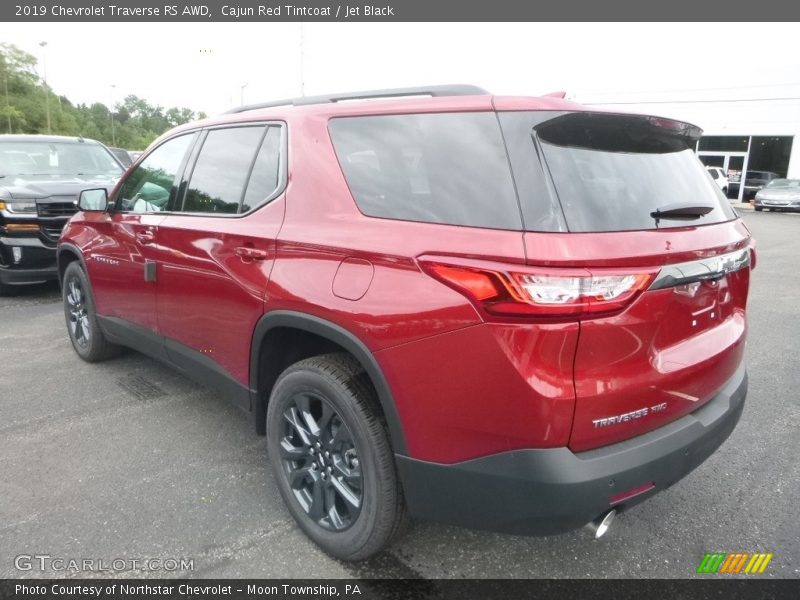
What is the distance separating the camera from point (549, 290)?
166cm

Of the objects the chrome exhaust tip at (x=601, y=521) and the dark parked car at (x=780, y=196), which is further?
the dark parked car at (x=780, y=196)

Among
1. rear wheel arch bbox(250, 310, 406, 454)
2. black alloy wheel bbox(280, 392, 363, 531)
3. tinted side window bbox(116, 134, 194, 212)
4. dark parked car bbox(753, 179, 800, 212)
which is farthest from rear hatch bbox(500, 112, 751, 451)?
dark parked car bbox(753, 179, 800, 212)

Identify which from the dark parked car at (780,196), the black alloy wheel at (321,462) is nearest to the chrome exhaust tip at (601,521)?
the black alloy wheel at (321,462)

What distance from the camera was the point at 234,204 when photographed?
281 cm

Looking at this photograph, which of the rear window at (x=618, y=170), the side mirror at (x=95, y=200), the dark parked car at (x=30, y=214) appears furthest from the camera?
the dark parked car at (x=30, y=214)

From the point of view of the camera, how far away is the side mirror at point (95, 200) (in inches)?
155

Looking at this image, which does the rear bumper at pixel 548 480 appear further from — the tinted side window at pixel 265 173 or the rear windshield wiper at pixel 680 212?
the tinted side window at pixel 265 173

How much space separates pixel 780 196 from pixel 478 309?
90.4 ft

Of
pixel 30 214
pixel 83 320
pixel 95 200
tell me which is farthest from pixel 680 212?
pixel 30 214

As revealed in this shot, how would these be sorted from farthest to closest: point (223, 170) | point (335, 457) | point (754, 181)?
point (754, 181)
point (223, 170)
point (335, 457)

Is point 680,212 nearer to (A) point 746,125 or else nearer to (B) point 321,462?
(B) point 321,462

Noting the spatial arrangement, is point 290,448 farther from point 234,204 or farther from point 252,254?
point 234,204

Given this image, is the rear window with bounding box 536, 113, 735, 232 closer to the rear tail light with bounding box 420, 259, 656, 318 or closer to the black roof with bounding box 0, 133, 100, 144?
the rear tail light with bounding box 420, 259, 656, 318

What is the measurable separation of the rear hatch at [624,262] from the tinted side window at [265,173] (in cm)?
119
